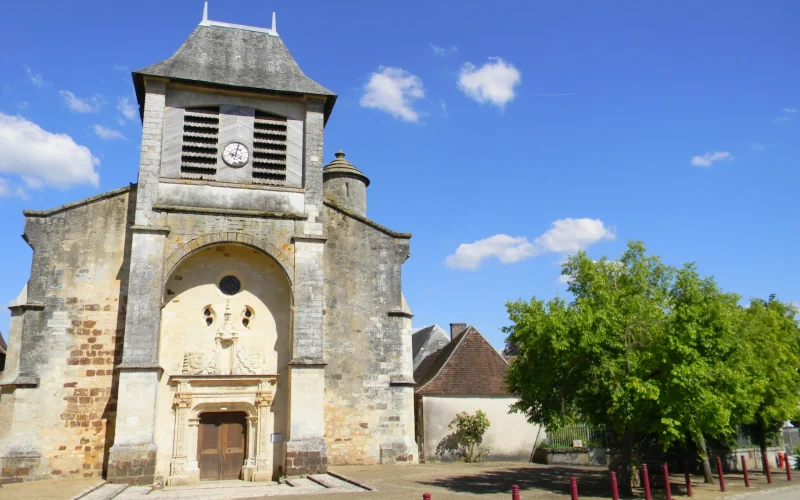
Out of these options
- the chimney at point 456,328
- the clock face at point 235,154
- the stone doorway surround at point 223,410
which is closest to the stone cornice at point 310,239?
the clock face at point 235,154

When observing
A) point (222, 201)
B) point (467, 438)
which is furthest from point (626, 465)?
point (222, 201)

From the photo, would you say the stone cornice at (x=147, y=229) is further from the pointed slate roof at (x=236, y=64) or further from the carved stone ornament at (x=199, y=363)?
the pointed slate roof at (x=236, y=64)

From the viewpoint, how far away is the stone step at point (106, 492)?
11047 mm

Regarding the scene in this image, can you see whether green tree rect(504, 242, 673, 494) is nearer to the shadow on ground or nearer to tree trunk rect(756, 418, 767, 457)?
the shadow on ground

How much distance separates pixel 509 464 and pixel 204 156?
13109mm

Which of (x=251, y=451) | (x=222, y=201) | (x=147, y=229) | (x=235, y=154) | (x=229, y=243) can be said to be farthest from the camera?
(x=235, y=154)

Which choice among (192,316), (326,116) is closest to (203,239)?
(192,316)

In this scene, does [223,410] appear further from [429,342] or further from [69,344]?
[429,342]

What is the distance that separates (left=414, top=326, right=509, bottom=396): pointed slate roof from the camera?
2044cm

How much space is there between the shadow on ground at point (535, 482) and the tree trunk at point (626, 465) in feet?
0.71

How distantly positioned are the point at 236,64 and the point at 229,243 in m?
5.39

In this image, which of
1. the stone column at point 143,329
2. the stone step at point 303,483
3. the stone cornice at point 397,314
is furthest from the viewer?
the stone cornice at point 397,314

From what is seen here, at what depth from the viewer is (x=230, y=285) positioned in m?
15.8

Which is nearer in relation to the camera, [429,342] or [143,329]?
[143,329]
